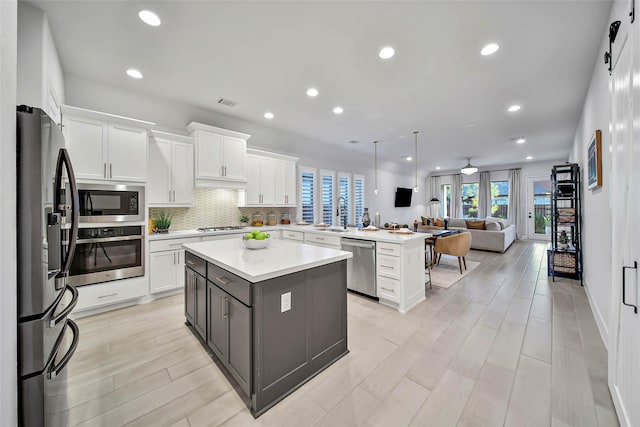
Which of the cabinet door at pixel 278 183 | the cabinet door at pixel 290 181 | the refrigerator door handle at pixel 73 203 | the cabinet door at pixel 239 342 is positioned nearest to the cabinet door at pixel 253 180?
the cabinet door at pixel 278 183

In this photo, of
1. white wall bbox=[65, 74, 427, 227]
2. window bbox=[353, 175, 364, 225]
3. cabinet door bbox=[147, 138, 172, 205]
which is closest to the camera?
white wall bbox=[65, 74, 427, 227]

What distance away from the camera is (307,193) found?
616cm

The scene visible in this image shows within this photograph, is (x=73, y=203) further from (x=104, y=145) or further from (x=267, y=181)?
(x=267, y=181)

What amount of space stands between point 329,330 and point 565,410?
63.1 inches

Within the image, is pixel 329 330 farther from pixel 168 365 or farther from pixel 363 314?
pixel 168 365

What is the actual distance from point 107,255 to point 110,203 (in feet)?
2.11

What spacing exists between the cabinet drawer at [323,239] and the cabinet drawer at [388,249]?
2.24ft

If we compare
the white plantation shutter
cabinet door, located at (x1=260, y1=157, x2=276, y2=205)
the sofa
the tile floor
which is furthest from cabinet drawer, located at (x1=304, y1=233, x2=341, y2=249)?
the sofa

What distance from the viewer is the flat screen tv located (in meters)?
9.38

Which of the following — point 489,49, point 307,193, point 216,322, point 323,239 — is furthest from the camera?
point 307,193

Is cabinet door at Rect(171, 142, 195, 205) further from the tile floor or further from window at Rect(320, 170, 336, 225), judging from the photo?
window at Rect(320, 170, 336, 225)

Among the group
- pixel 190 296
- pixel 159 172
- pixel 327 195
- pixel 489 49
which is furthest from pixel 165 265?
pixel 489 49

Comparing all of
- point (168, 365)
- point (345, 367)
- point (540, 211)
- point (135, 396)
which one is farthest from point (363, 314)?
point (540, 211)

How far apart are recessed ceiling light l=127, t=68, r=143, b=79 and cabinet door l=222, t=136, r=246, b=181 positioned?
1397mm
